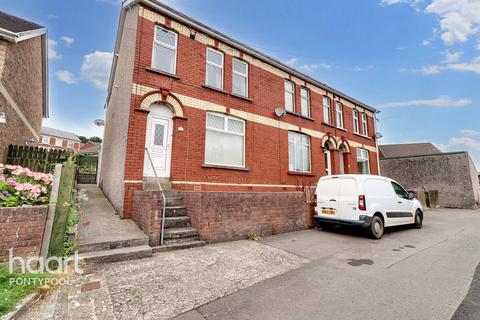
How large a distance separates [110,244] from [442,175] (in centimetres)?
2417

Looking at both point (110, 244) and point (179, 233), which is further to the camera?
point (179, 233)

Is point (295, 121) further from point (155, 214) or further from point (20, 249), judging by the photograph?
point (20, 249)

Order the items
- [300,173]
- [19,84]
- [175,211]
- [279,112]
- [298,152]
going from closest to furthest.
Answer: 1. [175,211]
2. [19,84]
3. [279,112]
4. [300,173]
5. [298,152]

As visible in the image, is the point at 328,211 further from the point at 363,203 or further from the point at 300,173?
the point at 300,173

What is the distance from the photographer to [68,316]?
259 cm

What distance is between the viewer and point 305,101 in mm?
13156

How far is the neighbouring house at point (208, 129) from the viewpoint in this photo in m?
6.82

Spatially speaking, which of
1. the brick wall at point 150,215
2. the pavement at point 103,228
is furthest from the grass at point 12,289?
the brick wall at point 150,215

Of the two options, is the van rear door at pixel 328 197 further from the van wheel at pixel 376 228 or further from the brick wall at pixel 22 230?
the brick wall at pixel 22 230

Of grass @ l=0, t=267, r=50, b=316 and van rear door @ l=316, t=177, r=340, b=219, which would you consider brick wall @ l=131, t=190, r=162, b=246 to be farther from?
van rear door @ l=316, t=177, r=340, b=219

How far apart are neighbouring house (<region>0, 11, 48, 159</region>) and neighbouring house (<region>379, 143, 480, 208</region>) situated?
23.1m

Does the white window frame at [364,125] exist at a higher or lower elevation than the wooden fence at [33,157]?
higher

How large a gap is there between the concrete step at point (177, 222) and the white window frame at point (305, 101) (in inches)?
359

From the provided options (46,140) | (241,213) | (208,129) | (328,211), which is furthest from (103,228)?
(46,140)
